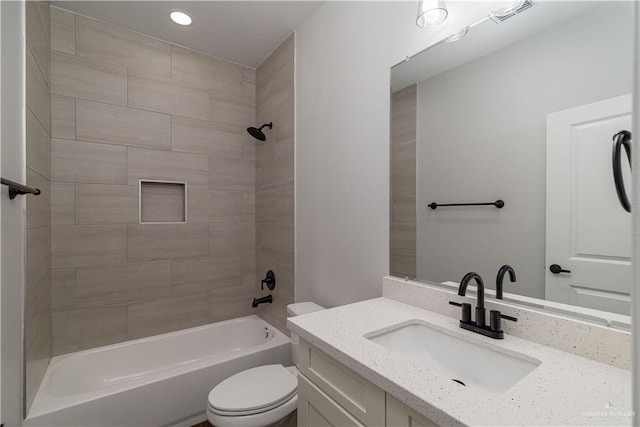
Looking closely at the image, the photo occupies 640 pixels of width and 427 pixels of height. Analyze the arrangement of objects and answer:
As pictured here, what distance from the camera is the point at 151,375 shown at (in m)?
1.70

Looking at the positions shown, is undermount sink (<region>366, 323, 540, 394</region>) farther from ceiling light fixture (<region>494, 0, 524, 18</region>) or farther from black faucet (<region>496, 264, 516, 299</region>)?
ceiling light fixture (<region>494, 0, 524, 18</region>)

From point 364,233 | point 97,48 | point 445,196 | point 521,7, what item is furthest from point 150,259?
point 521,7

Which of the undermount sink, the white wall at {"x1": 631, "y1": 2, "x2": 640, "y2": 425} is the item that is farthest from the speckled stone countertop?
the white wall at {"x1": 631, "y1": 2, "x2": 640, "y2": 425}

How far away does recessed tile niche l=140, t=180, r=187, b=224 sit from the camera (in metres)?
2.18

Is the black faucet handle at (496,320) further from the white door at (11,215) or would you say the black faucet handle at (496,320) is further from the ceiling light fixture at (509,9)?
the white door at (11,215)

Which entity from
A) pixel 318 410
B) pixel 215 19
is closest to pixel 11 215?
pixel 318 410

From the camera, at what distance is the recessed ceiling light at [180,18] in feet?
6.23

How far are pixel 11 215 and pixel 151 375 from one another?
3.77ft

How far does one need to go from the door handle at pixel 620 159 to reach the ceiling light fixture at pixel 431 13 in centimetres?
76

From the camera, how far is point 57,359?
183 centimetres

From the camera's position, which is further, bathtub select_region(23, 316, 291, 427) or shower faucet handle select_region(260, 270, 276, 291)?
shower faucet handle select_region(260, 270, 276, 291)

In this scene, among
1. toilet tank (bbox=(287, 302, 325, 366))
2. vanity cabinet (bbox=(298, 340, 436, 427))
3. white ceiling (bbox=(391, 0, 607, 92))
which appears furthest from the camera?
toilet tank (bbox=(287, 302, 325, 366))

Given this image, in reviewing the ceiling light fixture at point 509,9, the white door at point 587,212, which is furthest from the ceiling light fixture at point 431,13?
the white door at point 587,212

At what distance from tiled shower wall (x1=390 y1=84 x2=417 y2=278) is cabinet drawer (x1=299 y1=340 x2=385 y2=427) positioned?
594mm
